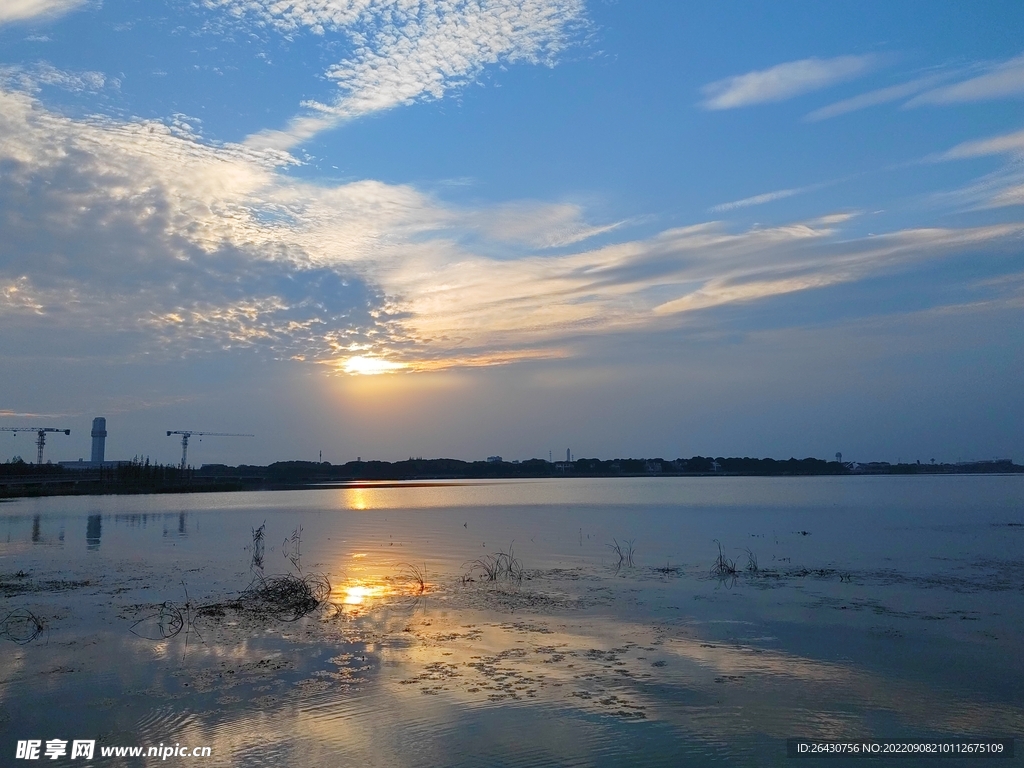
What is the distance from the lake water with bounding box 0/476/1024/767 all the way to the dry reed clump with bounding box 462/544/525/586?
0.19 metres

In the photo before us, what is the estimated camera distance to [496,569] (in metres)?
19.9

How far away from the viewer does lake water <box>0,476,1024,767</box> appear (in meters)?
7.89

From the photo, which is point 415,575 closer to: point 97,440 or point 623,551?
point 623,551

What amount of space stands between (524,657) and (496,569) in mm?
9036

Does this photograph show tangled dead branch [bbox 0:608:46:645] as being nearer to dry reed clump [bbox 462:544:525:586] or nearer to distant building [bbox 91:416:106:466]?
dry reed clump [bbox 462:544:525:586]

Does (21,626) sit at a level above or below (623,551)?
above

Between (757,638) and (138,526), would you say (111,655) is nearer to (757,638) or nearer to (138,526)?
(757,638)

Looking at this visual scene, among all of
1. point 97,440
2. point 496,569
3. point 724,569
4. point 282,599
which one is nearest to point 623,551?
point 724,569

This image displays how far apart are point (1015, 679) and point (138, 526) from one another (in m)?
35.8

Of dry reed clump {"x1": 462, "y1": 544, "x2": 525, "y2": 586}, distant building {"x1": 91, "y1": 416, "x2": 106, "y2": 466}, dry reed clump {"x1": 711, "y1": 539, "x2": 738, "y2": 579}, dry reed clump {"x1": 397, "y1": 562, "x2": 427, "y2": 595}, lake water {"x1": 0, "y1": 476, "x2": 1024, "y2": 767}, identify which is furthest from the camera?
distant building {"x1": 91, "y1": 416, "x2": 106, "y2": 466}

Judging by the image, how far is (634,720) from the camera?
27.2ft

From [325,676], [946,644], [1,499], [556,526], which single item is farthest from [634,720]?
[1,499]

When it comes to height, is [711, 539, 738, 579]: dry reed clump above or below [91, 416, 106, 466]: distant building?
below

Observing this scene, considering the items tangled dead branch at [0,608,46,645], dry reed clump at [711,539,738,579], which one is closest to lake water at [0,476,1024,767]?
tangled dead branch at [0,608,46,645]
